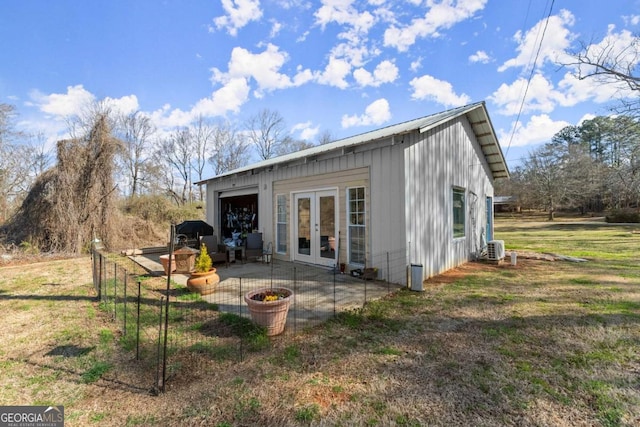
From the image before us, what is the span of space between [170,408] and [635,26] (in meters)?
15.0

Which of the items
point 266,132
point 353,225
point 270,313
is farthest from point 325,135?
point 270,313

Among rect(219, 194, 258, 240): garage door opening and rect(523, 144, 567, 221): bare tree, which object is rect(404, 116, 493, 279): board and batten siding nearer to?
rect(219, 194, 258, 240): garage door opening

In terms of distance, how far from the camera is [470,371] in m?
2.70

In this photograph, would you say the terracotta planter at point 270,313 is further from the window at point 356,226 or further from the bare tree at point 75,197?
the bare tree at point 75,197

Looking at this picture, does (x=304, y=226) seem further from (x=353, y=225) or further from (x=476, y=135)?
(x=476, y=135)

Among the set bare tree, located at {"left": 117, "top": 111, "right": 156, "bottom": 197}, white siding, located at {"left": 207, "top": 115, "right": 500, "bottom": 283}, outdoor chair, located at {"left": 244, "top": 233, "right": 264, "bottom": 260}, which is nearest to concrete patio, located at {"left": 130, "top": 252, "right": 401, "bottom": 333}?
outdoor chair, located at {"left": 244, "top": 233, "right": 264, "bottom": 260}

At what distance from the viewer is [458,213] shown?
27.0ft

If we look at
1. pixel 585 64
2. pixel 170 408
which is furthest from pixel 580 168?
pixel 170 408

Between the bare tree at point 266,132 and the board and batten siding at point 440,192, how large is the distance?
919 inches

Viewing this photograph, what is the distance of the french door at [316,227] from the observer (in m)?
7.23

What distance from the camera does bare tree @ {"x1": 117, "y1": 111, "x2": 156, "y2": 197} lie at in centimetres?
2044

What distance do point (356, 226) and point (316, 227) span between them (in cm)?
137

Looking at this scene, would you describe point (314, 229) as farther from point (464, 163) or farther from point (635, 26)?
point (635, 26)

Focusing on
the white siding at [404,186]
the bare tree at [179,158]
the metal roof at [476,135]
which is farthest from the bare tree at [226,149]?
the white siding at [404,186]
